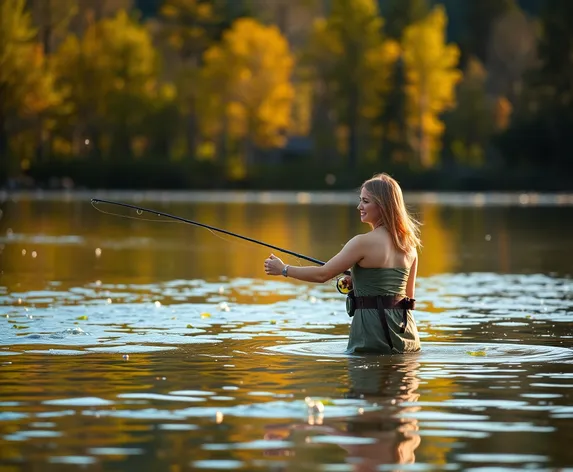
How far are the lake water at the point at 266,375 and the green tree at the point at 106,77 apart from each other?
77398 millimetres

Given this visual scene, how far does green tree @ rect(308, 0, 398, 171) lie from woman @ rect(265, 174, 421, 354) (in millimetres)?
90638

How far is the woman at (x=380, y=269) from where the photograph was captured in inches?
546

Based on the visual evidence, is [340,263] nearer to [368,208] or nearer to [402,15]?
[368,208]

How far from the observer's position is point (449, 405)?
11266mm

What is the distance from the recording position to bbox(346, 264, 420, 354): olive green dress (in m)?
14.0

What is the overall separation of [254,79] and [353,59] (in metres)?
7.75

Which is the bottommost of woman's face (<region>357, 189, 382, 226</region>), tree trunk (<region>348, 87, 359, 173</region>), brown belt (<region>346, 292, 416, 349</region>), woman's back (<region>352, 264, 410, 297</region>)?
brown belt (<region>346, 292, 416, 349</region>)

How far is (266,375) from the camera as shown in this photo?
42.4ft

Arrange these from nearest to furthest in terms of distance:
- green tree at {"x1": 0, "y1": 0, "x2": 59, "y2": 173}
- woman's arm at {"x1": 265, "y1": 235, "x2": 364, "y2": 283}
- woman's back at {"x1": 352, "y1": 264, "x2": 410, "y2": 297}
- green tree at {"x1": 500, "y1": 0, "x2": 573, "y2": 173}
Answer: woman's arm at {"x1": 265, "y1": 235, "x2": 364, "y2": 283}
woman's back at {"x1": 352, "y1": 264, "x2": 410, "y2": 297}
green tree at {"x1": 0, "y1": 0, "x2": 59, "y2": 173}
green tree at {"x1": 500, "y1": 0, "x2": 573, "y2": 173}

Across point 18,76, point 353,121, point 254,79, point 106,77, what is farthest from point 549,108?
point 18,76

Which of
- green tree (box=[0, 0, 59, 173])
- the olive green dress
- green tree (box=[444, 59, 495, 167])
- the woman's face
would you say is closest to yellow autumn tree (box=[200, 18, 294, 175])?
green tree (box=[0, 0, 59, 173])

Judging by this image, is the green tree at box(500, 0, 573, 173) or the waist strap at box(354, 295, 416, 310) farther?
the green tree at box(500, 0, 573, 173)

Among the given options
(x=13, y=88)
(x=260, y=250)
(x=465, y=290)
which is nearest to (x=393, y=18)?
(x=13, y=88)

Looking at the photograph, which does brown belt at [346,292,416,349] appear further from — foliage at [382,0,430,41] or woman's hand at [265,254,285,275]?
foliage at [382,0,430,41]
